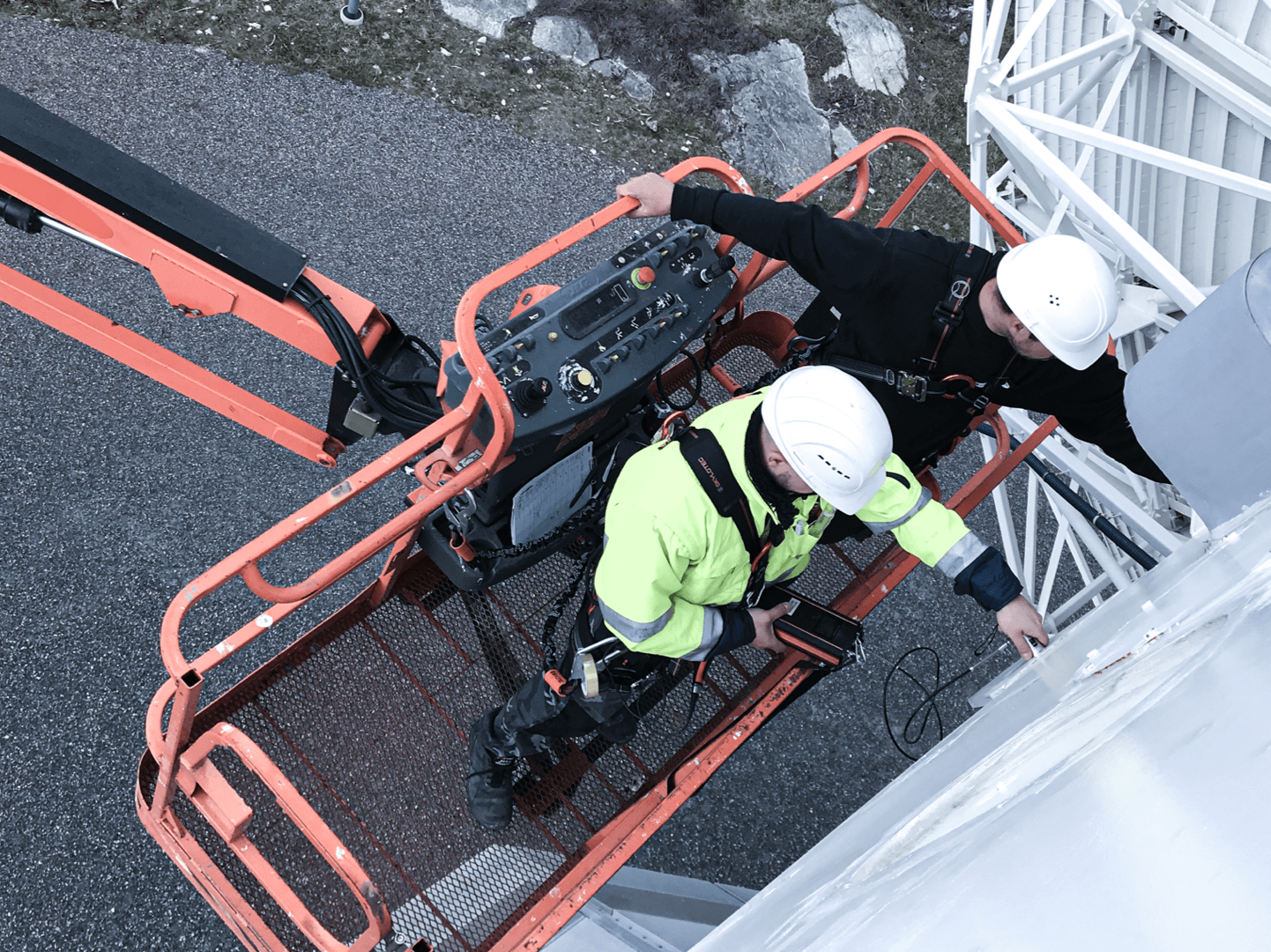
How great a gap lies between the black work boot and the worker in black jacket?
2023 millimetres

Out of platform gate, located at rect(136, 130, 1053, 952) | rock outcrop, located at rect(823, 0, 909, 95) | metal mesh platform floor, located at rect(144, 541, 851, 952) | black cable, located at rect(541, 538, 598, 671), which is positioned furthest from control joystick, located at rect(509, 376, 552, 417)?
rock outcrop, located at rect(823, 0, 909, 95)

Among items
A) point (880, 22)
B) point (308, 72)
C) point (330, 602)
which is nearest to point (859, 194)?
point (330, 602)

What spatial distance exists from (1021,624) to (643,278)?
1852 mm

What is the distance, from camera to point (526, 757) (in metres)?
3.85

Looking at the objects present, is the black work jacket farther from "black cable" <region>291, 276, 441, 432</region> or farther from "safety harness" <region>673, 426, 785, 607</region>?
"black cable" <region>291, 276, 441, 432</region>

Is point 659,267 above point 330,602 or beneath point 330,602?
above

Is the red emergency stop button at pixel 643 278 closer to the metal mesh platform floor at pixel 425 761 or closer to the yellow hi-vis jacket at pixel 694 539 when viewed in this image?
the yellow hi-vis jacket at pixel 694 539

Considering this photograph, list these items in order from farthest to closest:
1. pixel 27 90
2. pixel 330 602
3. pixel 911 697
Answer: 1. pixel 27 90
2. pixel 911 697
3. pixel 330 602

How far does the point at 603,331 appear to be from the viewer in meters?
3.62

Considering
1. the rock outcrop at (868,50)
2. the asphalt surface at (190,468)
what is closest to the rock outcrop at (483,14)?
the asphalt surface at (190,468)

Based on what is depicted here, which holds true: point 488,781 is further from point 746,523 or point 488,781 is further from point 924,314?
point 924,314

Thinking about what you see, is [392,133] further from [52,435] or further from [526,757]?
[526,757]

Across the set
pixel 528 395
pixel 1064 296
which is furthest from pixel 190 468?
pixel 1064 296

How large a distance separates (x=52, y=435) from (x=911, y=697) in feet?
17.2
